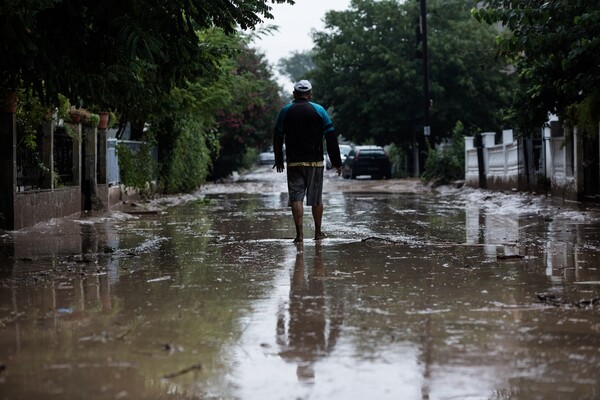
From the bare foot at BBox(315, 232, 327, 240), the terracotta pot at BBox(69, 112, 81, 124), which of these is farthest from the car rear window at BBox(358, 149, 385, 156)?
the bare foot at BBox(315, 232, 327, 240)

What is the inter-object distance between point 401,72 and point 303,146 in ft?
111

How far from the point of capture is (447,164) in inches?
1374

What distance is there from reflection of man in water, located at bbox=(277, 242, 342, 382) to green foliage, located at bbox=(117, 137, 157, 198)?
14.7 metres

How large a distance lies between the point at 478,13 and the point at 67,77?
7.15 metres

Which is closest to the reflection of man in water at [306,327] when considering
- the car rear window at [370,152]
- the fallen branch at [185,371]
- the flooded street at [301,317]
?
the flooded street at [301,317]

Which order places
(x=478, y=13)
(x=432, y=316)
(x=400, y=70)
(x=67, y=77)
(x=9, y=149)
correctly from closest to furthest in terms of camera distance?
1. (x=432, y=316)
2. (x=67, y=77)
3. (x=9, y=149)
4. (x=478, y=13)
5. (x=400, y=70)

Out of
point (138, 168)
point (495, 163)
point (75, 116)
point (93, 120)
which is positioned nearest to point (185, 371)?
point (75, 116)

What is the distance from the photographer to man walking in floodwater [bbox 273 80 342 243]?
38.7 ft

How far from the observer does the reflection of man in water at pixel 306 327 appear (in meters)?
5.24

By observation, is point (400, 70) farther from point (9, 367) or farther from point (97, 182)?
point (9, 367)

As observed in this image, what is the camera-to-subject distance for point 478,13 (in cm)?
1427

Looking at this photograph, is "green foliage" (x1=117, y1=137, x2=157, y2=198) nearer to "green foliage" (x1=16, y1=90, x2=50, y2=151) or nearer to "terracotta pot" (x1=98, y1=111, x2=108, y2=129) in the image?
"terracotta pot" (x1=98, y1=111, x2=108, y2=129)

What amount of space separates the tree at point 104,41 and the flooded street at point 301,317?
6.18ft

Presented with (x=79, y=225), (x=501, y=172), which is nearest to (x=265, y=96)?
(x=501, y=172)
